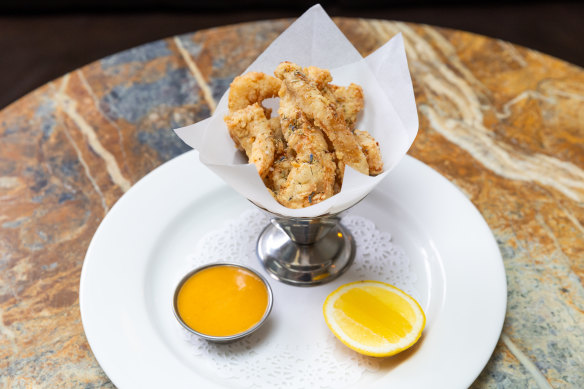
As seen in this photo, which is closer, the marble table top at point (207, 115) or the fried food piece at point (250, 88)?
the marble table top at point (207, 115)

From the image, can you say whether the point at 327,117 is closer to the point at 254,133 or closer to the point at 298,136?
the point at 298,136

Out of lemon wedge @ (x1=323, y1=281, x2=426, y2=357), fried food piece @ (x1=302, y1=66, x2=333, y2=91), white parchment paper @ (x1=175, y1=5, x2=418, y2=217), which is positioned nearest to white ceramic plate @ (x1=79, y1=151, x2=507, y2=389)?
lemon wedge @ (x1=323, y1=281, x2=426, y2=357)

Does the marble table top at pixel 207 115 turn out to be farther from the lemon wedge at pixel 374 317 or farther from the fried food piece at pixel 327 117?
the fried food piece at pixel 327 117

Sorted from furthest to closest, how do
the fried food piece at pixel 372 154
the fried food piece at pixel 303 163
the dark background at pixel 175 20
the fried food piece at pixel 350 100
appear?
the dark background at pixel 175 20 → the fried food piece at pixel 350 100 → the fried food piece at pixel 372 154 → the fried food piece at pixel 303 163

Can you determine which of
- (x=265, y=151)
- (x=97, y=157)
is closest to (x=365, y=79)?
(x=265, y=151)

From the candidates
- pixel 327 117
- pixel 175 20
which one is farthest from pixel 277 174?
pixel 175 20

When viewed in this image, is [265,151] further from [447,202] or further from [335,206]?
[447,202]

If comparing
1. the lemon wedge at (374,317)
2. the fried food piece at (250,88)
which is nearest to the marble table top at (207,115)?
the lemon wedge at (374,317)
